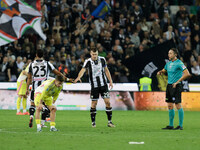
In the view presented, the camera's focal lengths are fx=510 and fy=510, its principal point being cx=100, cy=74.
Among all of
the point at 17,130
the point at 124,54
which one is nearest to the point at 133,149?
the point at 17,130

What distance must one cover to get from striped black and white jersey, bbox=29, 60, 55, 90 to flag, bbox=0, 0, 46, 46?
7238 mm

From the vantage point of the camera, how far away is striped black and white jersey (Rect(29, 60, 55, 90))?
13953mm

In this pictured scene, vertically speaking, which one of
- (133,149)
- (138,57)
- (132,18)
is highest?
(132,18)

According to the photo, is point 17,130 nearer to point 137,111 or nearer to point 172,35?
point 137,111

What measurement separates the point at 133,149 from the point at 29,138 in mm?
2747

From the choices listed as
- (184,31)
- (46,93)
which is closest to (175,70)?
(46,93)

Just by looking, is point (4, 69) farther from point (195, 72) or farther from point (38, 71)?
point (38, 71)

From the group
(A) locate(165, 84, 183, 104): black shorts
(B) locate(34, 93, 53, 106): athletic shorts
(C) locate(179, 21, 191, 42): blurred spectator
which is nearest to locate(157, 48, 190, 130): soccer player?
(A) locate(165, 84, 183, 104): black shorts

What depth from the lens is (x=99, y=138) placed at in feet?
36.8

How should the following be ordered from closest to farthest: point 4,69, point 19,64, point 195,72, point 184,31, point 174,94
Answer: point 174,94 < point 4,69 < point 19,64 < point 195,72 < point 184,31

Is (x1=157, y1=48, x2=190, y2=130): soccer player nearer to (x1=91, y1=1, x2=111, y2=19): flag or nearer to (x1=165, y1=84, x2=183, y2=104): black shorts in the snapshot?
(x1=165, y1=84, x2=183, y2=104): black shorts

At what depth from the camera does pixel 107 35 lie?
1056 inches

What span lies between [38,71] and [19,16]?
8.24 metres

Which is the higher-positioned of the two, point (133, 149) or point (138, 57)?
point (138, 57)
